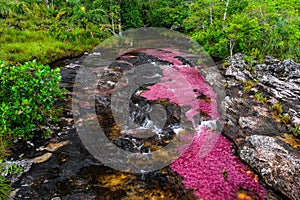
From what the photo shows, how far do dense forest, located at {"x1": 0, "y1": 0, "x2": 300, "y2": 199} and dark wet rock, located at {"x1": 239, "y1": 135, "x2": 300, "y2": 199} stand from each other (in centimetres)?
745

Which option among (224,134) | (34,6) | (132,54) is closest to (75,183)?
(224,134)

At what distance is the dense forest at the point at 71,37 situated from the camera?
752cm

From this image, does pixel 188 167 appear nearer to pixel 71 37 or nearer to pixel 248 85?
pixel 248 85

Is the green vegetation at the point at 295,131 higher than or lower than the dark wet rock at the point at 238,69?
lower

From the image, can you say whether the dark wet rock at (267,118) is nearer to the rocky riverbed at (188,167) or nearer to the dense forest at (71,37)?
the rocky riverbed at (188,167)

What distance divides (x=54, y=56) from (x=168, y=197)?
1627cm

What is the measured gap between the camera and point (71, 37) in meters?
21.5

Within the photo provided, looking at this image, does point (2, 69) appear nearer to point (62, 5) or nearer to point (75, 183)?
point (75, 183)

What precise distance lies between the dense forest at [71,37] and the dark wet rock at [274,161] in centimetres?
745

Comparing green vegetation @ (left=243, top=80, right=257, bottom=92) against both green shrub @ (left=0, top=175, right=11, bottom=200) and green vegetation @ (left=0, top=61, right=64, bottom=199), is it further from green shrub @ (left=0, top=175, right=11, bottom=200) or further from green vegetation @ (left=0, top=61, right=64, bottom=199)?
green shrub @ (left=0, top=175, right=11, bottom=200)

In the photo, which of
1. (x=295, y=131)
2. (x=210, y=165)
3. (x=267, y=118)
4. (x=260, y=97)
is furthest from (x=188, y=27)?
(x=210, y=165)

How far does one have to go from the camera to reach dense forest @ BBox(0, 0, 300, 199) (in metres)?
7.52

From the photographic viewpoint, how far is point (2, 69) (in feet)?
24.4

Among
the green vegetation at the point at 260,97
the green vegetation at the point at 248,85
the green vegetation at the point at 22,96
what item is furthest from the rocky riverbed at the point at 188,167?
the green vegetation at the point at 248,85
